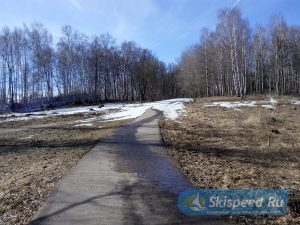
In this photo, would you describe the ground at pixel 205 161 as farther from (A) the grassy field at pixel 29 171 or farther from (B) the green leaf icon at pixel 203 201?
(B) the green leaf icon at pixel 203 201

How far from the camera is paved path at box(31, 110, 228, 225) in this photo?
5574mm

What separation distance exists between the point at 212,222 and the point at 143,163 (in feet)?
15.1

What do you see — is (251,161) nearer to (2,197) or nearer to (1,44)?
(2,197)

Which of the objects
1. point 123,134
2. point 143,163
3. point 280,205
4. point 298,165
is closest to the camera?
point 280,205

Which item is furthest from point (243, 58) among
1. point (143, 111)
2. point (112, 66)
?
point (112, 66)

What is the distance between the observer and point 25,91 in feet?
207

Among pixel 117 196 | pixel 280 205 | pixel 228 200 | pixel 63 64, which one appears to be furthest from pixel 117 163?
pixel 63 64

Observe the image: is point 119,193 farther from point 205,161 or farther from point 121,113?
point 121,113
